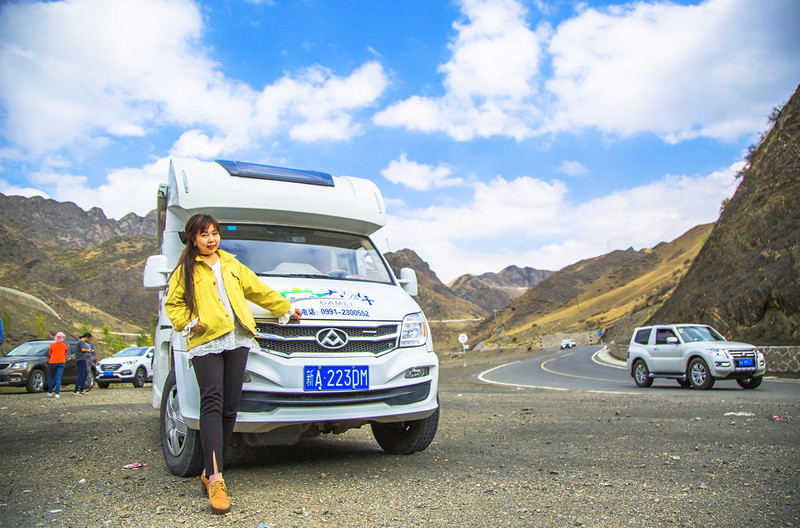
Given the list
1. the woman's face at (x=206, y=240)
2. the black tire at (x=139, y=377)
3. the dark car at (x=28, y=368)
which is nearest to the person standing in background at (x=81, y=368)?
the dark car at (x=28, y=368)

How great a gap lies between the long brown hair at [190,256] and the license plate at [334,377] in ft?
3.20

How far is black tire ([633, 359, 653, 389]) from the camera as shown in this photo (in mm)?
16344

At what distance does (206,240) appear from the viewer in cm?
399

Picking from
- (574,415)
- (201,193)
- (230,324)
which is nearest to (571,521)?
(230,324)

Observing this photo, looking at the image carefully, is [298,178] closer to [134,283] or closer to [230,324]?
[230,324]

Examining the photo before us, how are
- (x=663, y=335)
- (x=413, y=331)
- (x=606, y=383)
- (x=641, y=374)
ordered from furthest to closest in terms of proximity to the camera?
1. (x=606, y=383)
2. (x=641, y=374)
3. (x=663, y=335)
4. (x=413, y=331)

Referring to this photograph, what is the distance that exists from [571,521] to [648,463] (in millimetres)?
2052

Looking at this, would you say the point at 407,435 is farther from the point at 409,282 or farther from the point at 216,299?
the point at 216,299

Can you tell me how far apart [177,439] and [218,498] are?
130cm

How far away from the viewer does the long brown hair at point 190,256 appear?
3.87 meters

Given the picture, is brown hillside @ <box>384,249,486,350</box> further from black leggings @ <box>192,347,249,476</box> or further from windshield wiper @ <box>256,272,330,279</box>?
black leggings @ <box>192,347,249,476</box>

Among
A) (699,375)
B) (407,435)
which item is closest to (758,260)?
(699,375)

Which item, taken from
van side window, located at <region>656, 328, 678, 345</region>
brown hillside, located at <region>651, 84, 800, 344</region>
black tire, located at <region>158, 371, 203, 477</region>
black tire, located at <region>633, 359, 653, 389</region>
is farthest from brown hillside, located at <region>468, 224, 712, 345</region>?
black tire, located at <region>158, 371, 203, 477</region>

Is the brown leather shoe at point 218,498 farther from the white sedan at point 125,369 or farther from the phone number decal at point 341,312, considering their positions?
the white sedan at point 125,369
